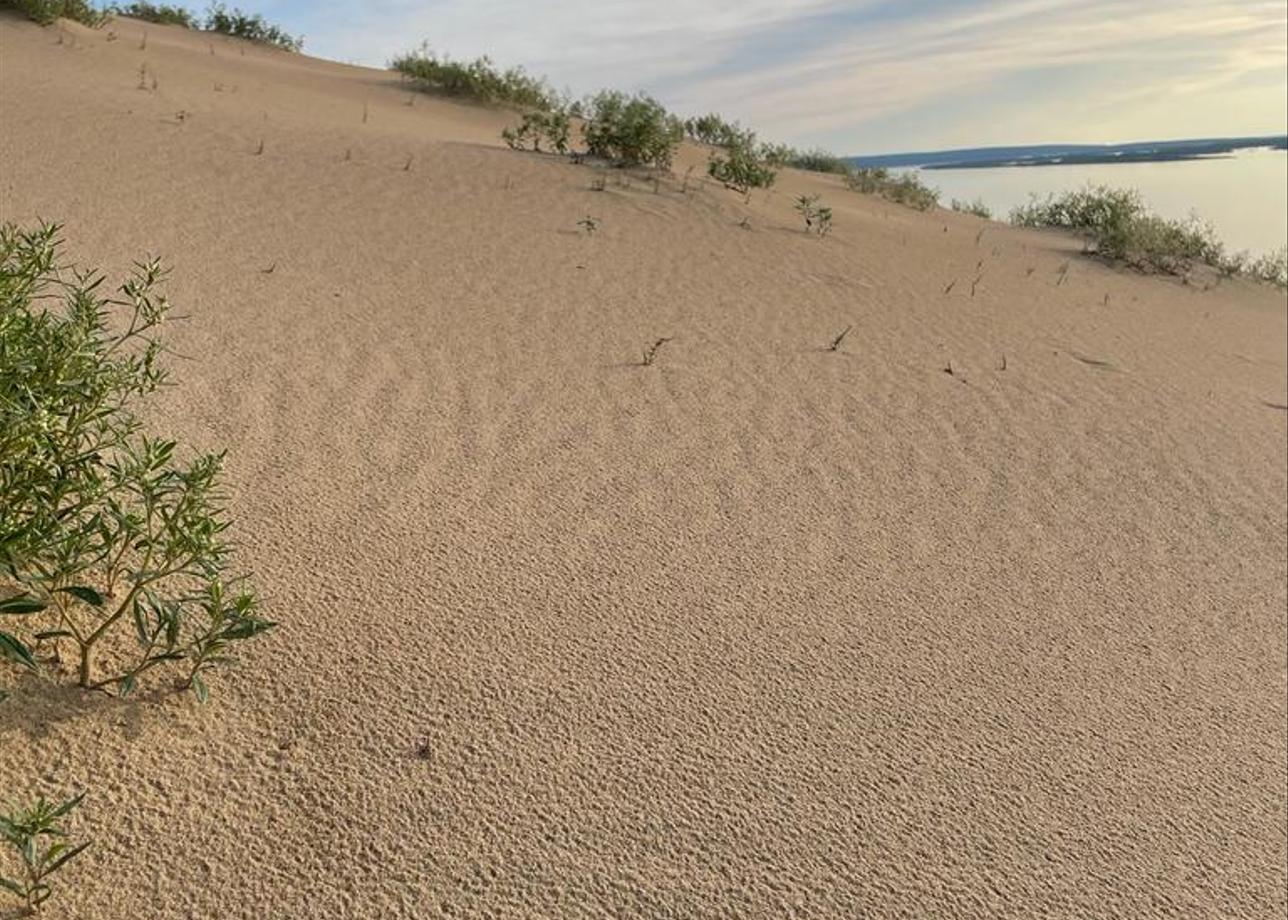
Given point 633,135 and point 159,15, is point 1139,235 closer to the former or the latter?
point 633,135

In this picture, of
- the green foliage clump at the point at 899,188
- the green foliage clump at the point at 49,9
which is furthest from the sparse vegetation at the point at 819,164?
the green foliage clump at the point at 49,9

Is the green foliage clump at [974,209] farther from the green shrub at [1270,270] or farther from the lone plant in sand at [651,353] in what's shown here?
the lone plant in sand at [651,353]

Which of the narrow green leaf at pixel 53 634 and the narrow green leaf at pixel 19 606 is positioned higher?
the narrow green leaf at pixel 19 606

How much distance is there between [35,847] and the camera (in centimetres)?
169

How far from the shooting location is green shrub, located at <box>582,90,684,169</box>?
9195 millimetres

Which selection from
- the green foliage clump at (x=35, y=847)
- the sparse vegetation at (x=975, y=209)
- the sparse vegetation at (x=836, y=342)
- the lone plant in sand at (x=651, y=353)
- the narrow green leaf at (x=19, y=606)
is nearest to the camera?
the green foliage clump at (x=35, y=847)

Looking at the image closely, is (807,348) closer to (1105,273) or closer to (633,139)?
(633,139)

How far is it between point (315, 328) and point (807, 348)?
2.60 meters

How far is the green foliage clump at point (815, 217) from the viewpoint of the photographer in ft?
28.1

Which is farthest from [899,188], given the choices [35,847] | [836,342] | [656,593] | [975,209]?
[35,847]

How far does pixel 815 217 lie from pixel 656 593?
6.62 metres

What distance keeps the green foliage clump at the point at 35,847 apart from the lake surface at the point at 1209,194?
568 inches

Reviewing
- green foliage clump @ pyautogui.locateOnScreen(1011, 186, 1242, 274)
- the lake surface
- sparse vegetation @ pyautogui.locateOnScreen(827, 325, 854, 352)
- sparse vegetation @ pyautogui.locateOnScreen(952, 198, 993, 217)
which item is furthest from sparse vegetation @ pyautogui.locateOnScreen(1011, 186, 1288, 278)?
sparse vegetation @ pyautogui.locateOnScreen(827, 325, 854, 352)

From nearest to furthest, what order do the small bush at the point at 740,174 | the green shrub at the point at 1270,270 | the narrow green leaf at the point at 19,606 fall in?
the narrow green leaf at the point at 19,606, the small bush at the point at 740,174, the green shrub at the point at 1270,270
